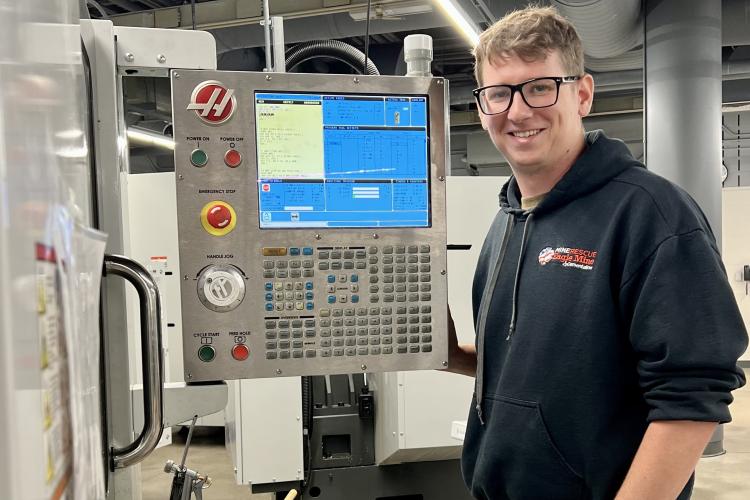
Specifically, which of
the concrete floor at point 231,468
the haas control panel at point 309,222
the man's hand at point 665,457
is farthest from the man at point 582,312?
the concrete floor at point 231,468

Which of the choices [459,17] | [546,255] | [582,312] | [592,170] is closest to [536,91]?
[592,170]

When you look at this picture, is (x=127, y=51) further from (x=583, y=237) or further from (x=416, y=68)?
(x=583, y=237)

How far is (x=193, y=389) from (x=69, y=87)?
2.33 feet

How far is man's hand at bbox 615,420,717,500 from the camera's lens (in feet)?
3.21

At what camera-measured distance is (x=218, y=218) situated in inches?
42.2

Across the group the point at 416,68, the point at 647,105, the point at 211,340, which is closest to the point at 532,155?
the point at 416,68

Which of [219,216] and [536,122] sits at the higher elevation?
[536,122]

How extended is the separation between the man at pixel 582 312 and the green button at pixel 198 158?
503mm

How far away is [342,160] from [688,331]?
612mm

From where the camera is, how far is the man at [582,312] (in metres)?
0.98

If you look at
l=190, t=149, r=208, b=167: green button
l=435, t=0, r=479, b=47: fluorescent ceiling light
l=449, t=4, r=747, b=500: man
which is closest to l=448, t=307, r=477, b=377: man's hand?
l=449, t=4, r=747, b=500: man

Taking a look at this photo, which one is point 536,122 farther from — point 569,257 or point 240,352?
point 240,352

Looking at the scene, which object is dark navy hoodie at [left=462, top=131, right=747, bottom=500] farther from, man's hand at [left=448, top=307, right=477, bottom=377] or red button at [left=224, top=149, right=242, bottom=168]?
red button at [left=224, top=149, right=242, bottom=168]

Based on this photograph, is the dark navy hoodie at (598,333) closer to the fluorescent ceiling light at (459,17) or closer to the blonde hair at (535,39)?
the blonde hair at (535,39)
